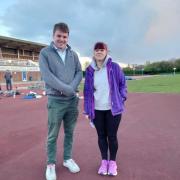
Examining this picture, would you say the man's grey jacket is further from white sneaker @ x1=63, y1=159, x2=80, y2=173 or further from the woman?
white sneaker @ x1=63, y1=159, x2=80, y2=173

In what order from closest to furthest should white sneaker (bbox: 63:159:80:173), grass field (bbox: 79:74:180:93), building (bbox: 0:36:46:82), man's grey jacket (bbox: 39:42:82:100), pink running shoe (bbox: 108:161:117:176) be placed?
man's grey jacket (bbox: 39:42:82:100) → pink running shoe (bbox: 108:161:117:176) → white sneaker (bbox: 63:159:80:173) → grass field (bbox: 79:74:180:93) → building (bbox: 0:36:46:82)

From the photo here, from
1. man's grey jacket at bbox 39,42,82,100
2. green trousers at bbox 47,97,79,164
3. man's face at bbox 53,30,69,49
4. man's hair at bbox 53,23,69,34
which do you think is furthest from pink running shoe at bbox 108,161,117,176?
man's hair at bbox 53,23,69,34

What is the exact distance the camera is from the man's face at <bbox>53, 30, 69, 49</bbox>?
363 cm

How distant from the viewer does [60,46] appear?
370 centimetres

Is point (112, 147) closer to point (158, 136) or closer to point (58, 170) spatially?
point (58, 170)

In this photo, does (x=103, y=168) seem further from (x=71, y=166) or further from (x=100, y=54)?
(x=100, y=54)

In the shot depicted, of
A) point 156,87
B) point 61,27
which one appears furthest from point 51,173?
point 156,87

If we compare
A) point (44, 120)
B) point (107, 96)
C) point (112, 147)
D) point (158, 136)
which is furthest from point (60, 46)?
point (44, 120)

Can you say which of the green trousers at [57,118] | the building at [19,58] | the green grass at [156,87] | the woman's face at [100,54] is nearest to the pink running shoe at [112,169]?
the green trousers at [57,118]

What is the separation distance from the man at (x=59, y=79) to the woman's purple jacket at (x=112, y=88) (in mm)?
175

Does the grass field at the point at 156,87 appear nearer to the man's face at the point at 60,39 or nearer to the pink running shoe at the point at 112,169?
the pink running shoe at the point at 112,169

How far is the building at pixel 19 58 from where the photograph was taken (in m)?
43.6

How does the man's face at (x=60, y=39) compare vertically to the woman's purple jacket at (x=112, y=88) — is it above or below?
above

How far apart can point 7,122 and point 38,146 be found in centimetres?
311
